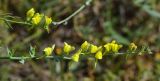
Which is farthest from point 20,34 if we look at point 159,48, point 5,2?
point 159,48

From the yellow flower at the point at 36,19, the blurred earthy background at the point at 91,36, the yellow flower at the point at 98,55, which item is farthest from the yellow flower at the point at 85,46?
the blurred earthy background at the point at 91,36

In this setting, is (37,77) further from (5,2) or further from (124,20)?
(124,20)

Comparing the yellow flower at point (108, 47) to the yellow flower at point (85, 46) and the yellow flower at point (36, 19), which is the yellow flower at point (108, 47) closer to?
the yellow flower at point (85, 46)

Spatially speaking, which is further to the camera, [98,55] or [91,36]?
[91,36]

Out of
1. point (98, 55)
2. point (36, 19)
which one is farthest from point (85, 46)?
point (36, 19)

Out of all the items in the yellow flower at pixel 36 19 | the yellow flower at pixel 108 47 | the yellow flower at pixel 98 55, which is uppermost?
the yellow flower at pixel 36 19

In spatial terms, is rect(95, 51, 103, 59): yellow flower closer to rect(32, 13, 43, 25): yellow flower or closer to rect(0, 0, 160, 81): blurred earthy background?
rect(32, 13, 43, 25): yellow flower

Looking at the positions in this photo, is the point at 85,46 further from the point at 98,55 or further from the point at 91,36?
the point at 91,36

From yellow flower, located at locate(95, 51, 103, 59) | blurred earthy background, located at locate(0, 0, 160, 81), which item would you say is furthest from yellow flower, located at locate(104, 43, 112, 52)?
blurred earthy background, located at locate(0, 0, 160, 81)
